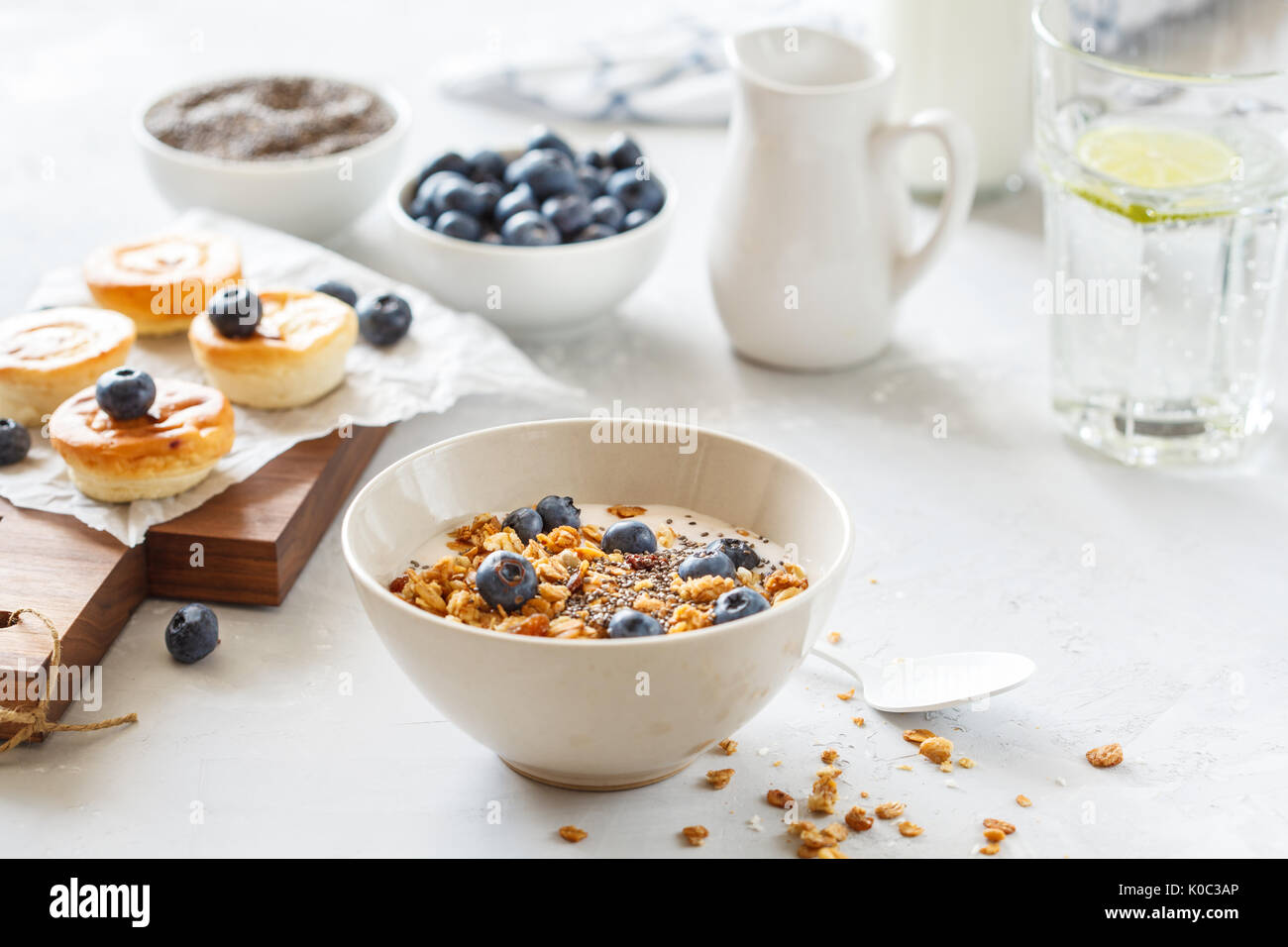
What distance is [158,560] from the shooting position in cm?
118

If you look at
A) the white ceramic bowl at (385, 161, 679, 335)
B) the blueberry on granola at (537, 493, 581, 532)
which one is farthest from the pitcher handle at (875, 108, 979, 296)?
the blueberry on granola at (537, 493, 581, 532)

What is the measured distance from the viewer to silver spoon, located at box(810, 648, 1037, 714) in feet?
3.39

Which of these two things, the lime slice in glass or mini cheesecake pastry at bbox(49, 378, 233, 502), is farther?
the lime slice in glass

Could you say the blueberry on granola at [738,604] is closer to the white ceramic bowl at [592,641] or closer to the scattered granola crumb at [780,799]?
the white ceramic bowl at [592,641]

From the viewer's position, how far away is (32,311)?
1.49m

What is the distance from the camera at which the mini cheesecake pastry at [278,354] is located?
1349 millimetres

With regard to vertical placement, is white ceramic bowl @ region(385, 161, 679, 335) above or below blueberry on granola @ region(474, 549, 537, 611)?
below

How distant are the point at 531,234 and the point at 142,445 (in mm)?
524

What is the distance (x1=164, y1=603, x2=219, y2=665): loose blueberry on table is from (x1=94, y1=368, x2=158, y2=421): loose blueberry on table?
0.71 ft

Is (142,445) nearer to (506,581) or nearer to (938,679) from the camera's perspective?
(506,581)

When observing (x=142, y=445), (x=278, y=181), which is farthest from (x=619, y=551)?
(x=278, y=181)

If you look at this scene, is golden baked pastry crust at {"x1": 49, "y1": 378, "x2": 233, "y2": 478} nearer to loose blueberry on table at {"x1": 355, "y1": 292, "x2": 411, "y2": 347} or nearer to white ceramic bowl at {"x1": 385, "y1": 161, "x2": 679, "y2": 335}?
loose blueberry on table at {"x1": 355, "y1": 292, "x2": 411, "y2": 347}

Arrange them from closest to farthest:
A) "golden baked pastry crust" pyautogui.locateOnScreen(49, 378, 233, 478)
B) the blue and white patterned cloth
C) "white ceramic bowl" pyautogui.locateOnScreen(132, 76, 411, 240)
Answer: "golden baked pastry crust" pyautogui.locateOnScreen(49, 378, 233, 478) → "white ceramic bowl" pyautogui.locateOnScreen(132, 76, 411, 240) → the blue and white patterned cloth

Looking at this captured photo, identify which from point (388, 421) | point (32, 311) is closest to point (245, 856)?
point (388, 421)
